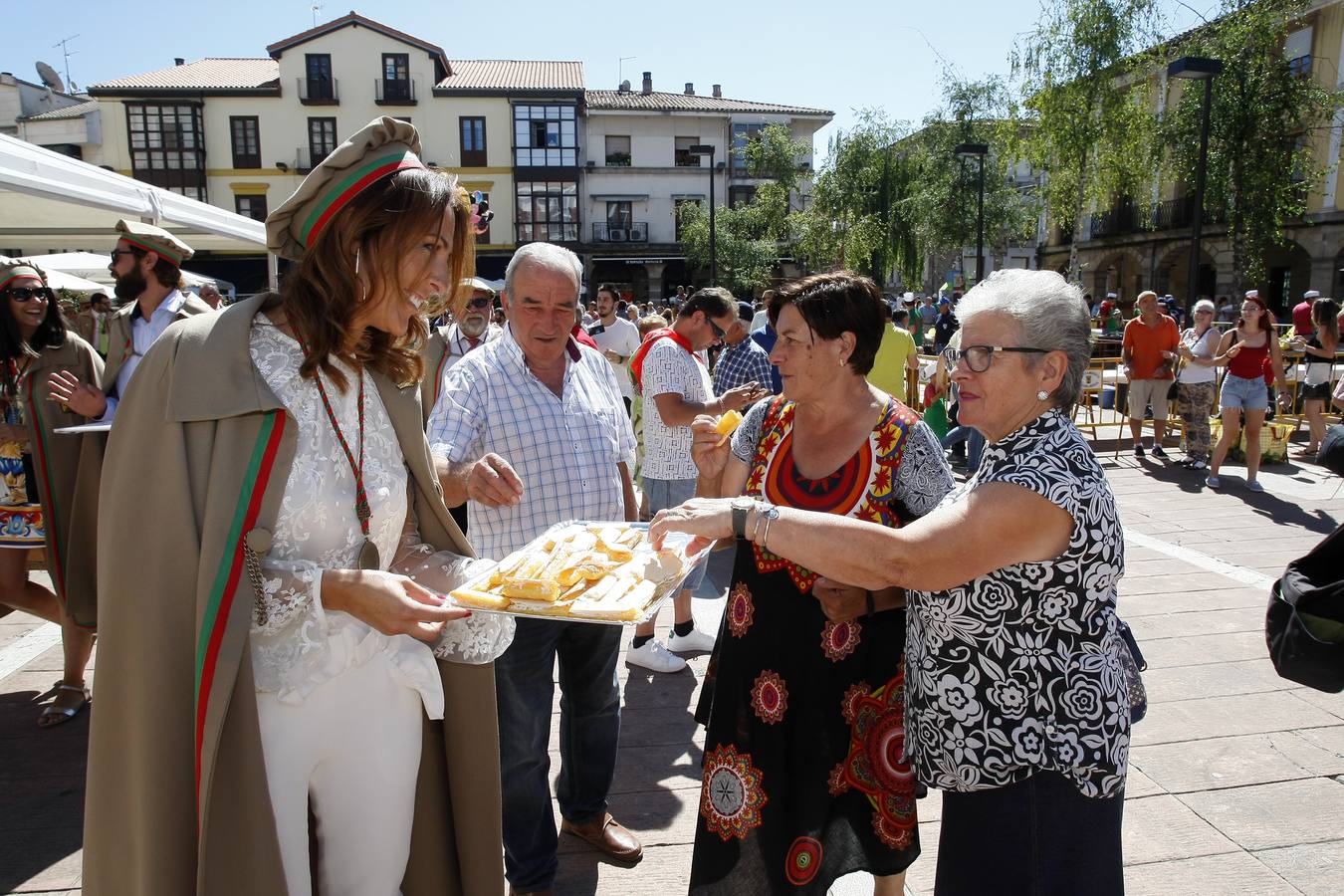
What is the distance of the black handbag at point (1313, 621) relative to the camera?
173 cm

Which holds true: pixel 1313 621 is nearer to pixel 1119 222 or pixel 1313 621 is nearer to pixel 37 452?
pixel 37 452

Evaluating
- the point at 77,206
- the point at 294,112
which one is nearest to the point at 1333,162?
the point at 77,206

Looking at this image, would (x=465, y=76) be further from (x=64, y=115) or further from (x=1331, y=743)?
(x=1331, y=743)

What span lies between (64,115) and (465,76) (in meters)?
20.5

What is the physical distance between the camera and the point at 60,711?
13.6ft

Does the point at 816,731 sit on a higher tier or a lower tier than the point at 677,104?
lower

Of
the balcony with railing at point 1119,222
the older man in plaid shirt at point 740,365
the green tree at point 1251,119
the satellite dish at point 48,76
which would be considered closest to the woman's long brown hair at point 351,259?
the older man in plaid shirt at point 740,365

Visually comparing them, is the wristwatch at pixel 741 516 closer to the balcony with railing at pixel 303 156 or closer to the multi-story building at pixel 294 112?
the multi-story building at pixel 294 112

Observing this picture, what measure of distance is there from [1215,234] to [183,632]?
135 feet

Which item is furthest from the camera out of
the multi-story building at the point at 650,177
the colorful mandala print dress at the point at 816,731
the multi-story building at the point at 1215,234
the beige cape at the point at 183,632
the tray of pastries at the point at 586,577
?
the multi-story building at the point at 650,177

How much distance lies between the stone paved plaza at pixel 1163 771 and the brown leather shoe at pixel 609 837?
4 cm

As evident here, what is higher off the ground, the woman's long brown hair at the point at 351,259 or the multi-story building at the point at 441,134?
the multi-story building at the point at 441,134

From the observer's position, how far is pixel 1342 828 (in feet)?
10.3

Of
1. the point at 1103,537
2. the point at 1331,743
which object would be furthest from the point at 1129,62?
the point at 1103,537
